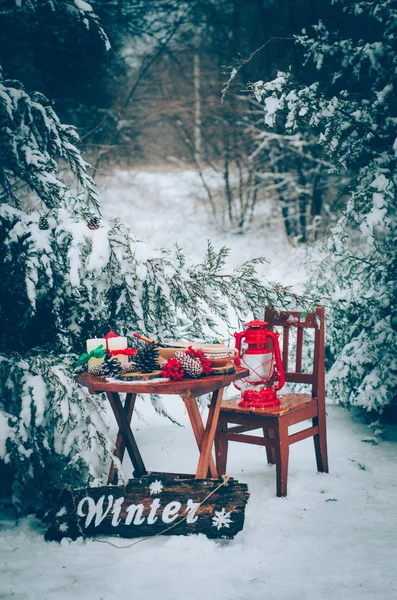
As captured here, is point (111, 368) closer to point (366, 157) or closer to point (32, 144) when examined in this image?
point (32, 144)

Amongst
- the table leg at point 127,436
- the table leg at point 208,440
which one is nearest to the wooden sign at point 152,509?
the table leg at point 208,440

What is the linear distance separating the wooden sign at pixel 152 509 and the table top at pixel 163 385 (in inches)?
19.3

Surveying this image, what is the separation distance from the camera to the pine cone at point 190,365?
2889 millimetres

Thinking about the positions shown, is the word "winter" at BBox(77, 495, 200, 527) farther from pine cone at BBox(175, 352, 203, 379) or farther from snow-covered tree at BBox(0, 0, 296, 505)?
pine cone at BBox(175, 352, 203, 379)

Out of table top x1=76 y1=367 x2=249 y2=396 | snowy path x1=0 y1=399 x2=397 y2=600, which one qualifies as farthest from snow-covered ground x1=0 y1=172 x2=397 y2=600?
table top x1=76 y1=367 x2=249 y2=396

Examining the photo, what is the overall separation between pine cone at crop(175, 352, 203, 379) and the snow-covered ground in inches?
32.0

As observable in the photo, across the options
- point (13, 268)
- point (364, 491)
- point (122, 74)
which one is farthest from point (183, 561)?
point (122, 74)

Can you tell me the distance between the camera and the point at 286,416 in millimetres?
3418

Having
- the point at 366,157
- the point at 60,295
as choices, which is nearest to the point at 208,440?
the point at 60,295

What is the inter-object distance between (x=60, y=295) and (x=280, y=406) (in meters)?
1.50

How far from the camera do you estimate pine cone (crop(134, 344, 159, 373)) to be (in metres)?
3.01

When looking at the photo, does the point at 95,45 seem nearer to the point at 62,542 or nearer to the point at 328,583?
the point at 62,542

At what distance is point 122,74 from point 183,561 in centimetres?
860

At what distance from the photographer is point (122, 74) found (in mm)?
9617
